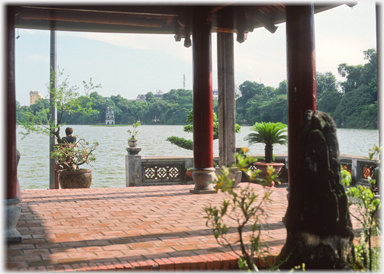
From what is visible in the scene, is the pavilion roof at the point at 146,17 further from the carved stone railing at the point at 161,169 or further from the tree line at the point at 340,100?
the tree line at the point at 340,100

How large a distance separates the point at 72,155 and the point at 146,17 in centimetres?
401

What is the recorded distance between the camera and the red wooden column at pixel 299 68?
17.2 feet

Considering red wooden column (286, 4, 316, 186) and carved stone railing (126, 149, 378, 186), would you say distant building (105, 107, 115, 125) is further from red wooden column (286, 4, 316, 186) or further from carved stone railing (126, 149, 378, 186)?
red wooden column (286, 4, 316, 186)

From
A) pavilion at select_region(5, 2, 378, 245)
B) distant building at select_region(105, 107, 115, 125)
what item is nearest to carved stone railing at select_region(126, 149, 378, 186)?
pavilion at select_region(5, 2, 378, 245)

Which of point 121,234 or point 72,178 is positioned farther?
point 72,178

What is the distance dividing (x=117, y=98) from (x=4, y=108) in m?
39.5

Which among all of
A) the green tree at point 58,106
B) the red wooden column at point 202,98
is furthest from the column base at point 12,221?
the green tree at point 58,106

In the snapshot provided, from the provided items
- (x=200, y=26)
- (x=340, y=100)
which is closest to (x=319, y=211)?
(x=200, y=26)

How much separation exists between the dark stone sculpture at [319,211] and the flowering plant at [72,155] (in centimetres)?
806

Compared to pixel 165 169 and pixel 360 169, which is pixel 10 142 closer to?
pixel 165 169

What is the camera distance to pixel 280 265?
3.68 metres

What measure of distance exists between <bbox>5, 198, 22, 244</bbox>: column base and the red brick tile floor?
5.1 inches

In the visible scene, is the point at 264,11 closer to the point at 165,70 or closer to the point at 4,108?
the point at 4,108

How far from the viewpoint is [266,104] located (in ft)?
108
